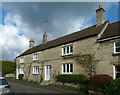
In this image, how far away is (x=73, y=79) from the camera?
25.1 m

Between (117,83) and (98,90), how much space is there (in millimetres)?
2074

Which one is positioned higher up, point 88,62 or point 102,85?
point 88,62

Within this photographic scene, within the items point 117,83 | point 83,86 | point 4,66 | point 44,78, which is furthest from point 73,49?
point 4,66

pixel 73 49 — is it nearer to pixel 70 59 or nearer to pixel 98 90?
pixel 70 59

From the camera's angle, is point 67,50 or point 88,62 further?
point 67,50

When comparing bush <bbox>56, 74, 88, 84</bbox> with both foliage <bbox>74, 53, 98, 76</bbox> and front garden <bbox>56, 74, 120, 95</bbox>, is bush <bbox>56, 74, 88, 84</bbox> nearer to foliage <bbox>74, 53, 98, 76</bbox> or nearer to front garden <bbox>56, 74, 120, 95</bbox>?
front garden <bbox>56, 74, 120, 95</bbox>

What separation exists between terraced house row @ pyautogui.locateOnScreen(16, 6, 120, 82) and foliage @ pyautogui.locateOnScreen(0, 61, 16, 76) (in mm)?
15926

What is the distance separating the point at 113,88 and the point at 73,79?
8309mm

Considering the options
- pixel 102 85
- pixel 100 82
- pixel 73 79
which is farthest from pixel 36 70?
pixel 102 85

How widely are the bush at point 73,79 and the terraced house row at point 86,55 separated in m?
0.65

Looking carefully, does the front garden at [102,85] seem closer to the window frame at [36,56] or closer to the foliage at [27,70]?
the window frame at [36,56]

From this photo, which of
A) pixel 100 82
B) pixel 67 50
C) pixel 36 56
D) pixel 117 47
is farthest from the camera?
pixel 36 56

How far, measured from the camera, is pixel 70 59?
2719 cm

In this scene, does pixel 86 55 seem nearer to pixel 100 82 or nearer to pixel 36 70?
pixel 100 82
